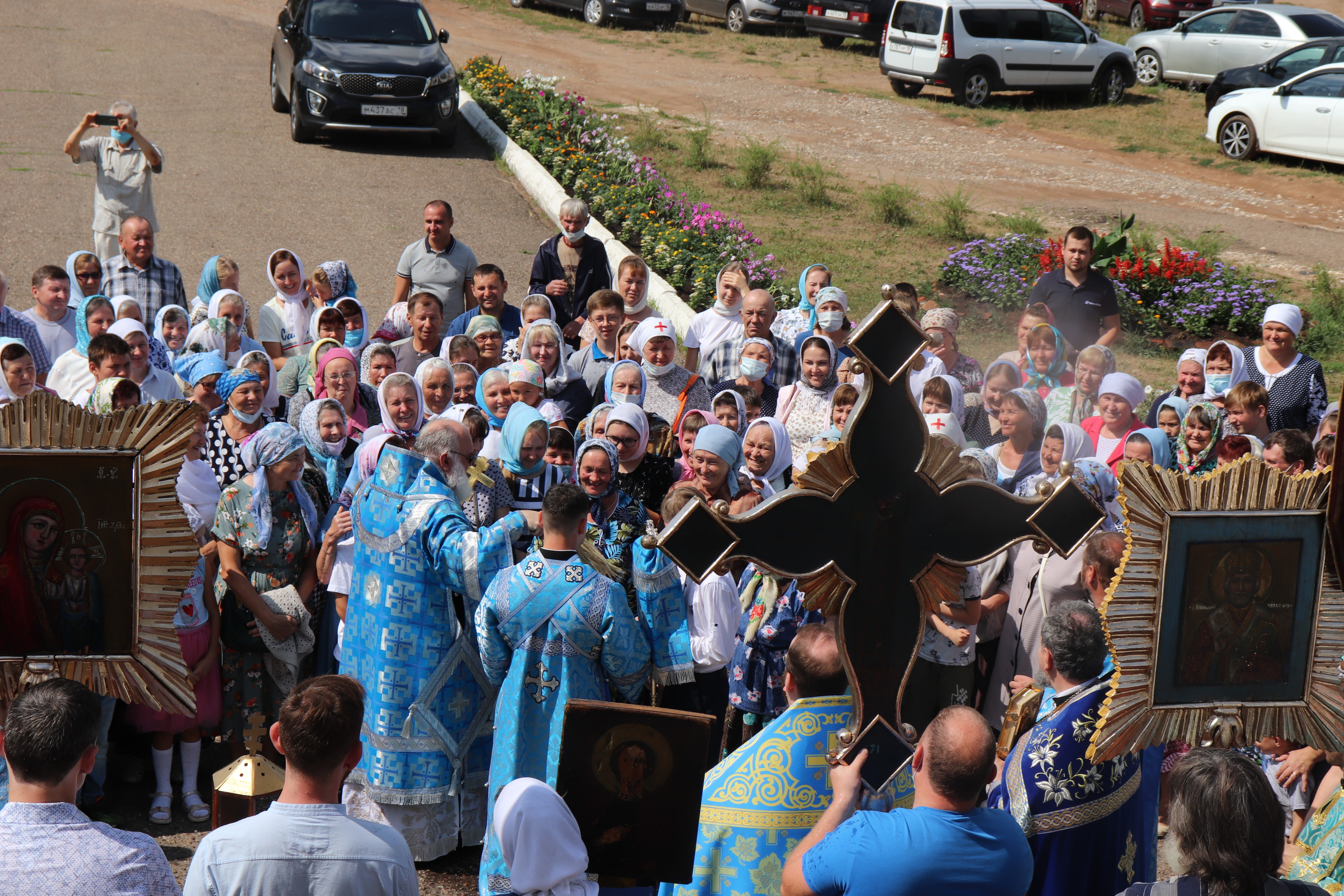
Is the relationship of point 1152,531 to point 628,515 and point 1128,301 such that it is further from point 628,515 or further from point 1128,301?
point 1128,301

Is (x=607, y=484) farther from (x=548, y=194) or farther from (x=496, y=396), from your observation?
(x=548, y=194)

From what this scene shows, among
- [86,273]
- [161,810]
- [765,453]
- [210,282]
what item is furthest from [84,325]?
[765,453]

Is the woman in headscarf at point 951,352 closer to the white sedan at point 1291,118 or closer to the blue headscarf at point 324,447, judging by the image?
the blue headscarf at point 324,447

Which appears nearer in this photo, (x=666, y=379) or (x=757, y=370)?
(x=666, y=379)

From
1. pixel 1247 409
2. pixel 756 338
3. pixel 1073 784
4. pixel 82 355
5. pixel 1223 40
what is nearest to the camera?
pixel 1073 784

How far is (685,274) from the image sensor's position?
13.7 metres

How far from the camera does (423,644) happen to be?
17.2 feet

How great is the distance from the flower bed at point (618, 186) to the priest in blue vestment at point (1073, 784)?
29.7 feet

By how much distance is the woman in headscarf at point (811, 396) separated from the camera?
7.66 meters

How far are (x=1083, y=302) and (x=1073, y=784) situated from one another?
655cm

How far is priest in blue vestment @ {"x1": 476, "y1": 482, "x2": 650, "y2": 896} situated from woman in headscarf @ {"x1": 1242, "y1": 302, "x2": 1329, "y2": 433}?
5448 mm

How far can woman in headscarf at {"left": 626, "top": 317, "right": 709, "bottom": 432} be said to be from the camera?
26.3ft

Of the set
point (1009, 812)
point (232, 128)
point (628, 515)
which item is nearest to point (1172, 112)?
point (232, 128)

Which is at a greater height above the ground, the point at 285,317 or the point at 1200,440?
the point at 285,317
